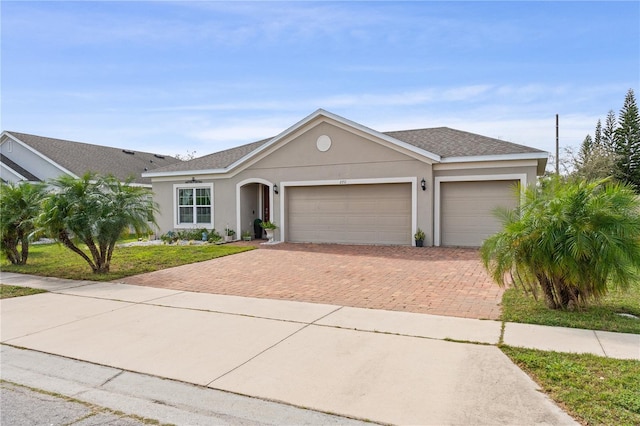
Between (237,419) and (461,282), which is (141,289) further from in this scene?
(461,282)

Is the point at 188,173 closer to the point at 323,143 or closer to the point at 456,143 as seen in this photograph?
the point at 323,143

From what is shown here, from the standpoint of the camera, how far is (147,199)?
37.9 ft

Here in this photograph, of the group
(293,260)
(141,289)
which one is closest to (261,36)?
(293,260)

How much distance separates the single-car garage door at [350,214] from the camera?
49.8ft

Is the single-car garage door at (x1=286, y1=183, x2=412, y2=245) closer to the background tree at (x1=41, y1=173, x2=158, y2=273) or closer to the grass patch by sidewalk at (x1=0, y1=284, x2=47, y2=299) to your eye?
the background tree at (x1=41, y1=173, x2=158, y2=273)

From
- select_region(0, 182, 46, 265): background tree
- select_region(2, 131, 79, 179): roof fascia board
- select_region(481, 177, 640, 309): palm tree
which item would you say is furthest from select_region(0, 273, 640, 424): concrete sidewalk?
select_region(2, 131, 79, 179): roof fascia board

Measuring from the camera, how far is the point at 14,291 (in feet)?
A: 28.4

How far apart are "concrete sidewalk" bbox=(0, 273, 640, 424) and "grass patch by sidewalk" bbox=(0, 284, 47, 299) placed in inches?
31.6

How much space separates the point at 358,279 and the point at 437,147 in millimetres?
7975

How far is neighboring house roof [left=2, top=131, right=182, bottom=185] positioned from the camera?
76.0ft

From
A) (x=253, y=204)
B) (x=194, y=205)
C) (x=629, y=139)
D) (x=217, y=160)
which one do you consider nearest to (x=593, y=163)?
(x=629, y=139)

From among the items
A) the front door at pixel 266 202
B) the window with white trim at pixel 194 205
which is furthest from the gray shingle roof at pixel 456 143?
the window with white trim at pixel 194 205

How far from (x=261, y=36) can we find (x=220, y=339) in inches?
350

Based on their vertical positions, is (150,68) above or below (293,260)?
above
